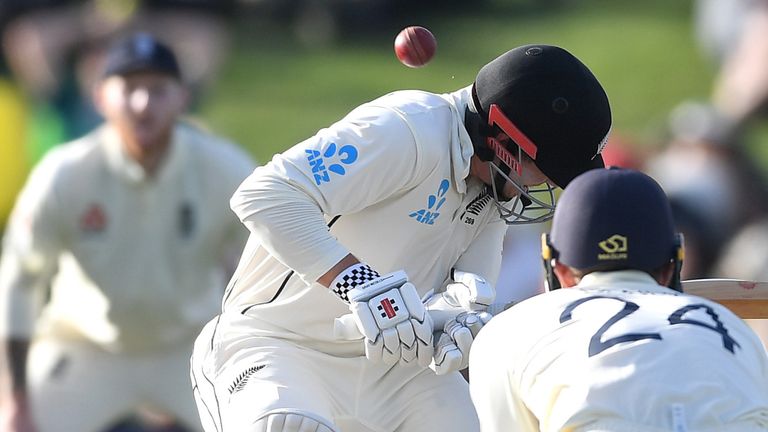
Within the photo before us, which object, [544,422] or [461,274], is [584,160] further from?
[544,422]

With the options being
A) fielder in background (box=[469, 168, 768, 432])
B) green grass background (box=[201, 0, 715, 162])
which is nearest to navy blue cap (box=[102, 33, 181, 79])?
fielder in background (box=[469, 168, 768, 432])

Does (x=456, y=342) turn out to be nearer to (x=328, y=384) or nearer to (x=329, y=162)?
(x=328, y=384)

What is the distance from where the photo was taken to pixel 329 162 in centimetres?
478

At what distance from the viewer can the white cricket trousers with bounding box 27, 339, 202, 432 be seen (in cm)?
816

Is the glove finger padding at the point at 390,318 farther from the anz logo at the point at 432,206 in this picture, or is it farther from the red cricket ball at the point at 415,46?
the red cricket ball at the point at 415,46

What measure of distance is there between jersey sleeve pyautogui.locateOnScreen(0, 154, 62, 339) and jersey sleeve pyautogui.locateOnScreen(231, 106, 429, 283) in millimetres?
3450

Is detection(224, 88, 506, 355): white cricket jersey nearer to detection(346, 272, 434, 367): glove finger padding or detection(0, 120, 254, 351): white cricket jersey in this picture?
detection(346, 272, 434, 367): glove finger padding

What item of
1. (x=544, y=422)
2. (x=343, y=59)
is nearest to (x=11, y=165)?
(x=343, y=59)

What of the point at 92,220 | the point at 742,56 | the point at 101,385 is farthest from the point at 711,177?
the point at 101,385

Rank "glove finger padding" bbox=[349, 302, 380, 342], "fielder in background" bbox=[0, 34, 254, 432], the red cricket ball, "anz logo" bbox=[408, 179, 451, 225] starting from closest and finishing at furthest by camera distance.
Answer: "glove finger padding" bbox=[349, 302, 380, 342]
"anz logo" bbox=[408, 179, 451, 225]
the red cricket ball
"fielder in background" bbox=[0, 34, 254, 432]

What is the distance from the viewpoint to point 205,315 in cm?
841

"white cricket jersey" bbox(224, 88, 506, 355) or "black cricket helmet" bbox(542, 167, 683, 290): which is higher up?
"black cricket helmet" bbox(542, 167, 683, 290)

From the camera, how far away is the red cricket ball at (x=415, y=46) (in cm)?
513

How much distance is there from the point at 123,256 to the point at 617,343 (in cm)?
486
